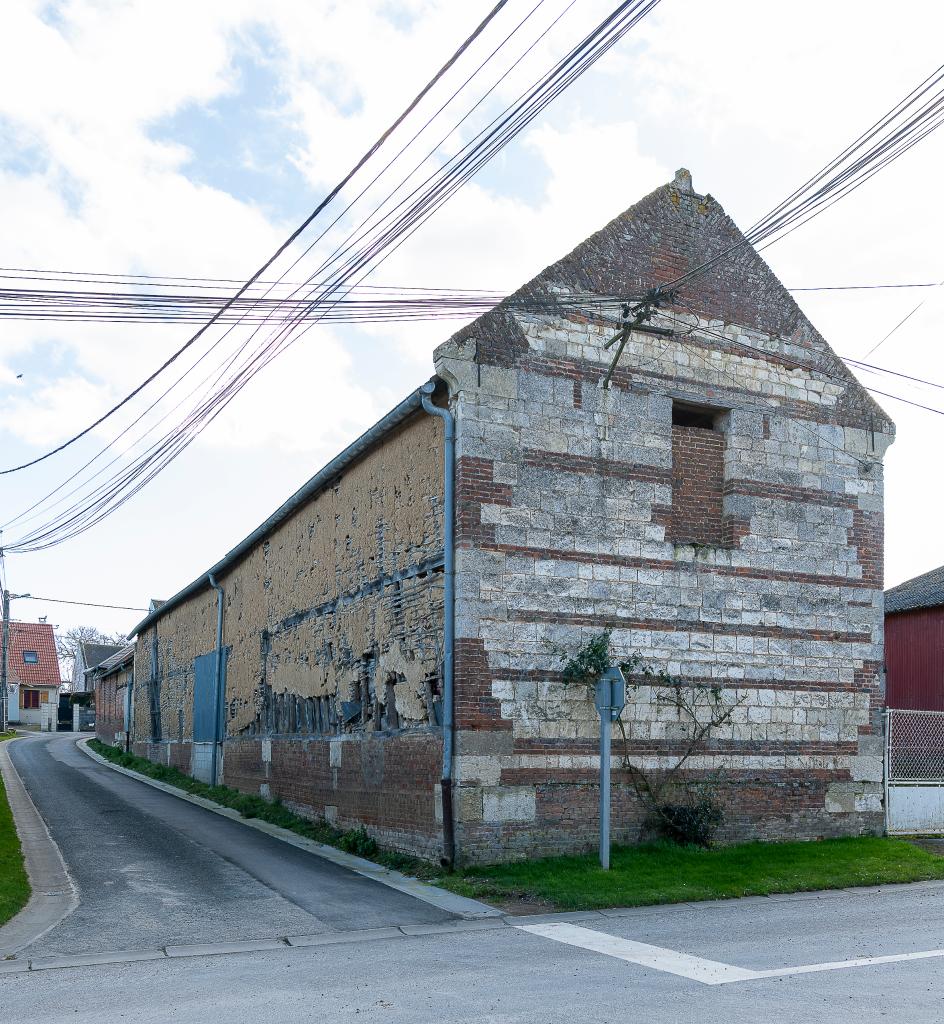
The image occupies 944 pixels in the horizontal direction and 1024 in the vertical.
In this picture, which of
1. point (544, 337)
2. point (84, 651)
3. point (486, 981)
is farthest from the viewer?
point (84, 651)

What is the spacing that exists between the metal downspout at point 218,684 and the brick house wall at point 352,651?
62 centimetres

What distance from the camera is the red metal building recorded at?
22.6m

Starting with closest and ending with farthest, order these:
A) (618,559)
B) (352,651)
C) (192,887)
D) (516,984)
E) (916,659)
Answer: (516,984) < (192,887) < (618,559) < (352,651) < (916,659)

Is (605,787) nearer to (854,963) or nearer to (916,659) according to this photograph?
(854,963)

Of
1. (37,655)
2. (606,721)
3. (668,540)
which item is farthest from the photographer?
(37,655)

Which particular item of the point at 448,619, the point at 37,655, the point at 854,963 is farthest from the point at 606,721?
the point at 37,655

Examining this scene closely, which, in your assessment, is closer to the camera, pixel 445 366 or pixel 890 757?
pixel 445 366

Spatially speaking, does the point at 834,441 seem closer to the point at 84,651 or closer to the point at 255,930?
the point at 255,930

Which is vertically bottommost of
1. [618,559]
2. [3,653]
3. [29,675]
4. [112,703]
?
[112,703]

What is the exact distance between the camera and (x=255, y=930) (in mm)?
9648

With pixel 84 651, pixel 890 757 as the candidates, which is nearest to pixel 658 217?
pixel 890 757

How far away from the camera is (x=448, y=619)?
501 inches

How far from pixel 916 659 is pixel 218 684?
15219mm

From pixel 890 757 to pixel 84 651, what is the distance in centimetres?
8044
